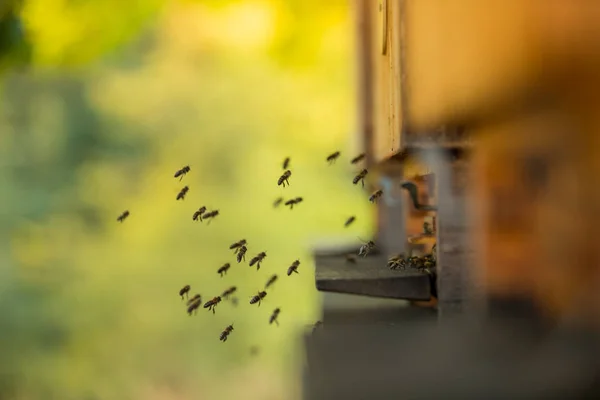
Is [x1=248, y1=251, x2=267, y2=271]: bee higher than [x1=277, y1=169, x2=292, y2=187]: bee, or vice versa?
[x1=277, y1=169, x2=292, y2=187]: bee

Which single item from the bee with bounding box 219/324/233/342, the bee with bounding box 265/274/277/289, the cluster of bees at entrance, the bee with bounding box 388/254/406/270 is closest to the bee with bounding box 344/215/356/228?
the cluster of bees at entrance

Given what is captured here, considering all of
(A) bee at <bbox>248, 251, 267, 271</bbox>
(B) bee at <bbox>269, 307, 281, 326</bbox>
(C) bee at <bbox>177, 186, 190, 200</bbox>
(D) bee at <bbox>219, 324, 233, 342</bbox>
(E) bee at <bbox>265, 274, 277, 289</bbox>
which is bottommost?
(D) bee at <bbox>219, 324, 233, 342</bbox>

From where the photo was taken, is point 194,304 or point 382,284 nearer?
point 382,284

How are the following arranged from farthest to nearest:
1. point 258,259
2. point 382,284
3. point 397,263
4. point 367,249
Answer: point 258,259 → point 367,249 → point 397,263 → point 382,284

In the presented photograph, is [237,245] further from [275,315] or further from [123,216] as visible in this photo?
[123,216]

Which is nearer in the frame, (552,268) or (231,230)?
(552,268)

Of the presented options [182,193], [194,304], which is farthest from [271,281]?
[182,193]

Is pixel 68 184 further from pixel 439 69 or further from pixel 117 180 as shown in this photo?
pixel 439 69

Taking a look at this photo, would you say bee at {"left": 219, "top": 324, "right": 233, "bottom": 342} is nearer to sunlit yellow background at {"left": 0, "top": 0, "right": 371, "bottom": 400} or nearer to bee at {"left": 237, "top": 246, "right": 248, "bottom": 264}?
sunlit yellow background at {"left": 0, "top": 0, "right": 371, "bottom": 400}

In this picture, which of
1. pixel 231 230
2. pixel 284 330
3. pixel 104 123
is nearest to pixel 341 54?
pixel 231 230
